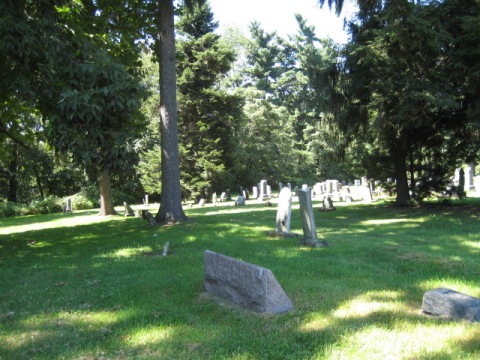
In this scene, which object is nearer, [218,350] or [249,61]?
[218,350]

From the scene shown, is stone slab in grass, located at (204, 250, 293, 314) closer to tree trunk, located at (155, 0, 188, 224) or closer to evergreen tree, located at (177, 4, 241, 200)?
tree trunk, located at (155, 0, 188, 224)

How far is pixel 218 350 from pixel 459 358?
6.71ft

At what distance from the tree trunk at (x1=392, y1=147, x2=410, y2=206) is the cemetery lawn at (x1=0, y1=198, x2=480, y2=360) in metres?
7.67

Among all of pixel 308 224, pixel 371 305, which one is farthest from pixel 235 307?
pixel 308 224

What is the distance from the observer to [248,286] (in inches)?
194

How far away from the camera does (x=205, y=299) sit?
5.43m

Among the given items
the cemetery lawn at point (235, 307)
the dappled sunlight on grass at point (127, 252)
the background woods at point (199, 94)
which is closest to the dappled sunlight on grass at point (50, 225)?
the background woods at point (199, 94)

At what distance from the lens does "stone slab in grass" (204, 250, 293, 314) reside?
4742 mm

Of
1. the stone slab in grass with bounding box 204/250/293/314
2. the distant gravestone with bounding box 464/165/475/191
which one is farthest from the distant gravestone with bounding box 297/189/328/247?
the distant gravestone with bounding box 464/165/475/191

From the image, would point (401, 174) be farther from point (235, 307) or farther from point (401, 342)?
point (401, 342)

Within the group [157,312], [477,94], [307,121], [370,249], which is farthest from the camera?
[307,121]

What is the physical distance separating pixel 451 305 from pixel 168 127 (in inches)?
448

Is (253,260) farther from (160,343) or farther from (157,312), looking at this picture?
(160,343)

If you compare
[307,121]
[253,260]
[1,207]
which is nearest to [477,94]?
[253,260]
